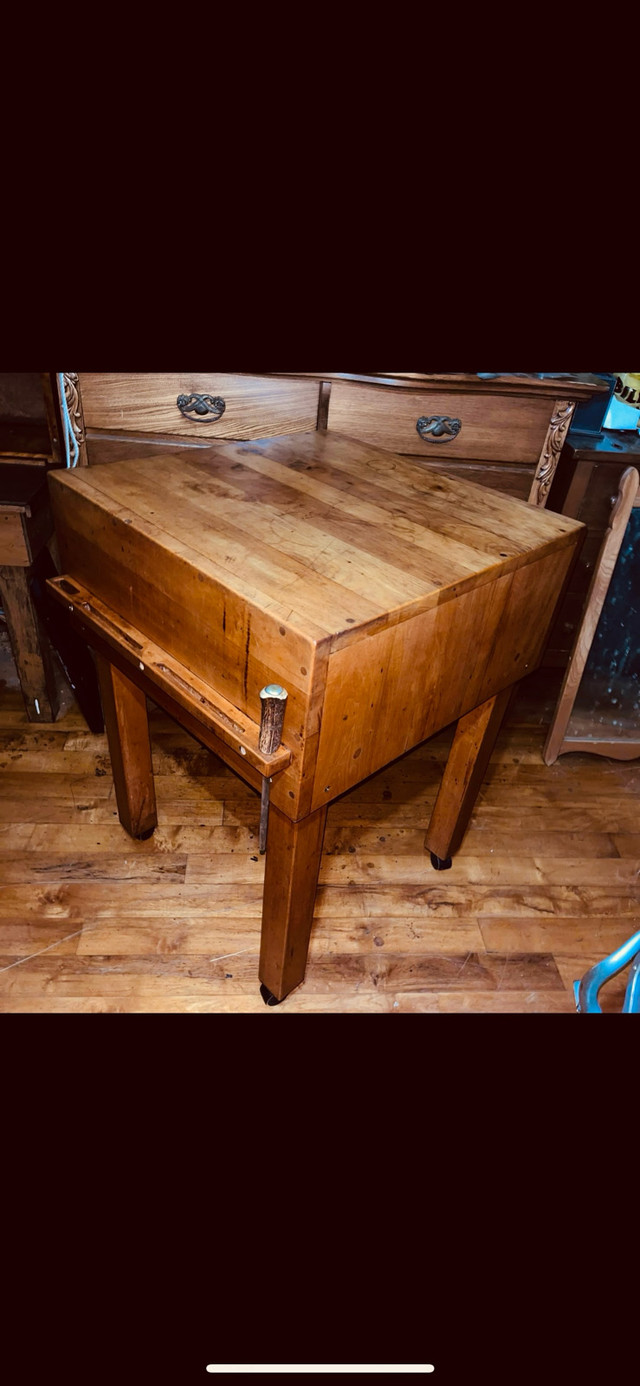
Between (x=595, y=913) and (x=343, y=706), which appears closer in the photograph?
(x=343, y=706)

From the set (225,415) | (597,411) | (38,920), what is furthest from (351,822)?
(597,411)

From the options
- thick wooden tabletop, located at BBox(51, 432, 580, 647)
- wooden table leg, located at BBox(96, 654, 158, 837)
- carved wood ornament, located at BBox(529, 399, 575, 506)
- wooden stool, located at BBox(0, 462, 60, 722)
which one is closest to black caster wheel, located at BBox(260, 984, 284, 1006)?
wooden table leg, located at BBox(96, 654, 158, 837)

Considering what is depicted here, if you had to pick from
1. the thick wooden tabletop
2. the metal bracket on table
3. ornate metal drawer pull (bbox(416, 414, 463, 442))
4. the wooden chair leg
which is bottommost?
the wooden chair leg

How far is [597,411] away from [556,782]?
3.12ft

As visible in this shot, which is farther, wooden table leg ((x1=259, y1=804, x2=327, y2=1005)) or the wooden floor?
the wooden floor

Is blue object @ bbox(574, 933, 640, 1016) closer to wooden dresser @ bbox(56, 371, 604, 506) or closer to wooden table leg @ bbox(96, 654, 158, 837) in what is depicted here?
wooden table leg @ bbox(96, 654, 158, 837)

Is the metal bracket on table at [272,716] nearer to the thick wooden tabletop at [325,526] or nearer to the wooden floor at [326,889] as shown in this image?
the thick wooden tabletop at [325,526]

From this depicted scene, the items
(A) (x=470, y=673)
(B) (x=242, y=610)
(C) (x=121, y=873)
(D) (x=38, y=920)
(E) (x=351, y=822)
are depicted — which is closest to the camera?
(B) (x=242, y=610)

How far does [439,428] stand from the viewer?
1760 mm

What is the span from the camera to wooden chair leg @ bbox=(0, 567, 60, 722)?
6.41 feet

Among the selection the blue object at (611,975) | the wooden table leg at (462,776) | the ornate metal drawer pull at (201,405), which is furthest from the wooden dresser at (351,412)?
the blue object at (611,975)

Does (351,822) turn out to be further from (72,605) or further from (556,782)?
(72,605)

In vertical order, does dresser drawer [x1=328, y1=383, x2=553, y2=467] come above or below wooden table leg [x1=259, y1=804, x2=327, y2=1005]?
above

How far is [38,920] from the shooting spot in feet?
5.24
